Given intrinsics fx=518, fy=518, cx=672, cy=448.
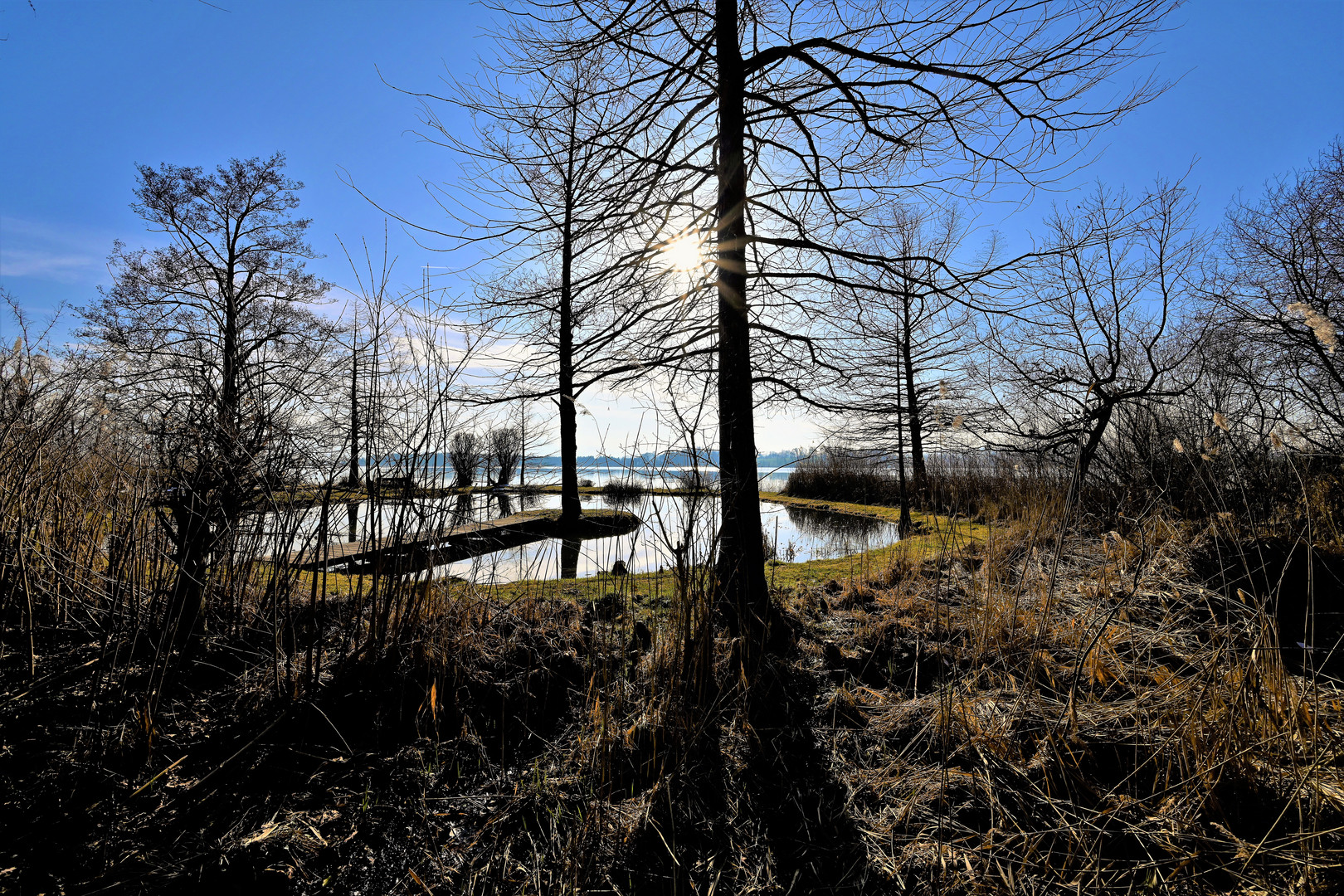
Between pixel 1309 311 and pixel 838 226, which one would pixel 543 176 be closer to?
pixel 838 226

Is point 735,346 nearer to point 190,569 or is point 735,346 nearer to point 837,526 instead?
Result: point 190,569

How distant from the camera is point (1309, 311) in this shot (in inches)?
104

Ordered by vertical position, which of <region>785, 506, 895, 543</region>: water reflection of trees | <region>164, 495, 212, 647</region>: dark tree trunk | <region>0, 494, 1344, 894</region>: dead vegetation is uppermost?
<region>164, 495, 212, 647</region>: dark tree trunk

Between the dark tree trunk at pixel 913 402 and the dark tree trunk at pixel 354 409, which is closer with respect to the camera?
the dark tree trunk at pixel 354 409

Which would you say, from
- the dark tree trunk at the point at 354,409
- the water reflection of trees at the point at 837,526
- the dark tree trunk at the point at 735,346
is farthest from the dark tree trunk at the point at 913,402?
the dark tree trunk at the point at 354,409

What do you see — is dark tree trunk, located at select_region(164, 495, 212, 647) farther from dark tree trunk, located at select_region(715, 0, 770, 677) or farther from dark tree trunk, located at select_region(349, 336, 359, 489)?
dark tree trunk, located at select_region(715, 0, 770, 677)

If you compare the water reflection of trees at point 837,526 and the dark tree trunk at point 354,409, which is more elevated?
the dark tree trunk at point 354,409

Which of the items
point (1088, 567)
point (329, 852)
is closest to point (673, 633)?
point (329, 852)

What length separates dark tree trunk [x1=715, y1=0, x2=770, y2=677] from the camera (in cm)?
305

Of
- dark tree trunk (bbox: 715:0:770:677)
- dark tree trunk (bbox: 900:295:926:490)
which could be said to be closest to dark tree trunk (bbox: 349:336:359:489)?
dark tree trunk (bbox: 715:0:770:677)

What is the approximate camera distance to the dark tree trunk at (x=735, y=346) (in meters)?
3.05

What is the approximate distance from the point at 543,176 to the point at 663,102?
3.21 ft

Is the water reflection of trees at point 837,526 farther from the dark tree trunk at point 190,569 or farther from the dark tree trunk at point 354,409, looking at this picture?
the dark tree trunk at point 190,569

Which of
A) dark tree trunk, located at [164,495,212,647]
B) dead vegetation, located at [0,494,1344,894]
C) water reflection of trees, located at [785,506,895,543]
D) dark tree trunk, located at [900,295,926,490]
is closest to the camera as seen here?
dead vegetation, located at [0,494,1344,894]
